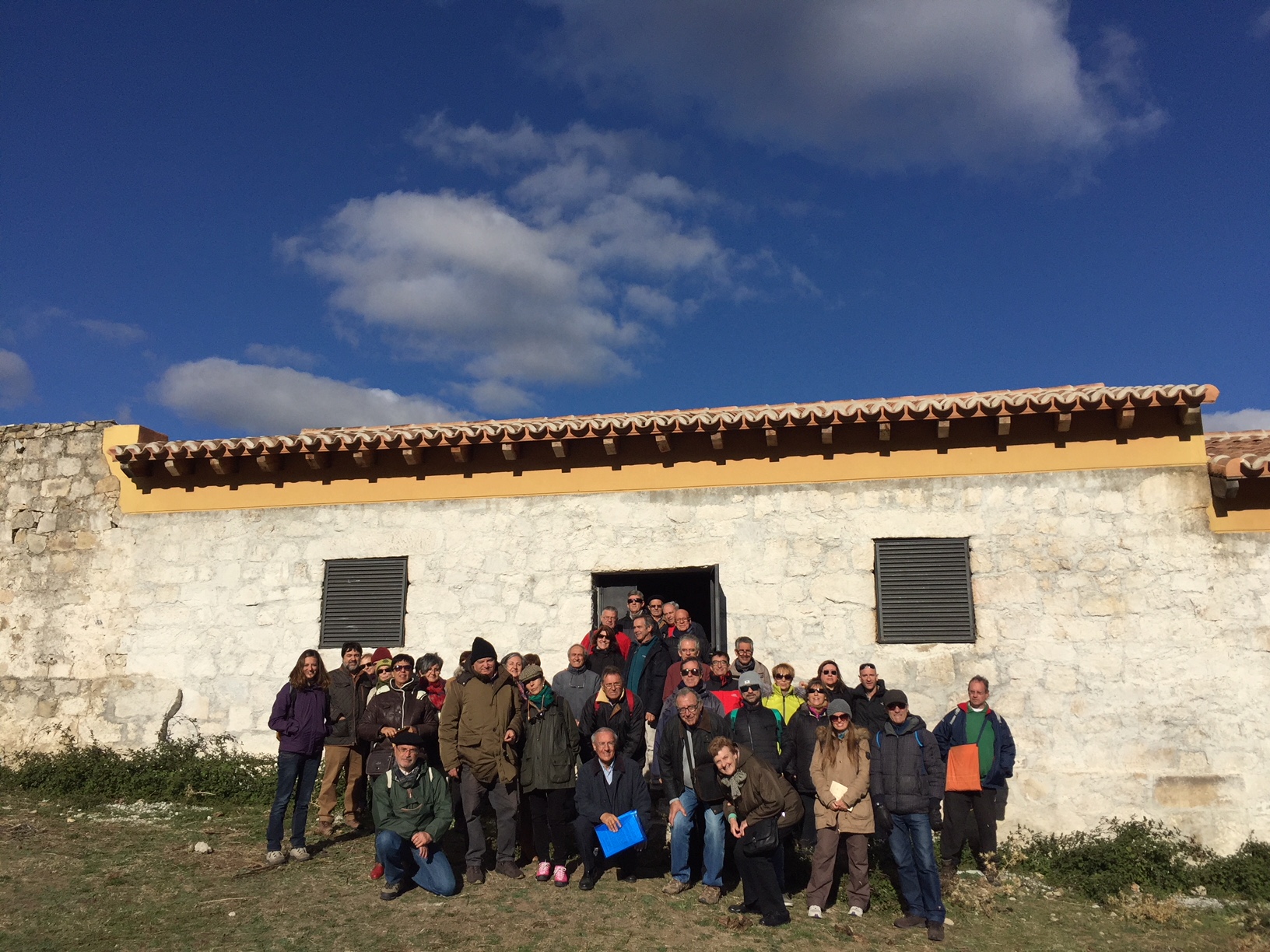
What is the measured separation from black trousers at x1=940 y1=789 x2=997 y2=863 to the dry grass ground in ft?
1.14

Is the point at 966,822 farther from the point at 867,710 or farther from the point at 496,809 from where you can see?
the point at 496,809

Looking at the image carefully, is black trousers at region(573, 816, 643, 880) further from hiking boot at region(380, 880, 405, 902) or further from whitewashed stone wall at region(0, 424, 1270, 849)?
whitewashed stone wall at region(0, 424, 1270, 849)

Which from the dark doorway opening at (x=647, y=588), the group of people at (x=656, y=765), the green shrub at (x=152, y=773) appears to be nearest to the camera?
the group of people at (x=656, y=765)

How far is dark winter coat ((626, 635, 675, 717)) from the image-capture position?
7.48m

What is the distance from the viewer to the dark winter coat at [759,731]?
6645 mm

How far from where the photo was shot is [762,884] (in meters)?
6.02

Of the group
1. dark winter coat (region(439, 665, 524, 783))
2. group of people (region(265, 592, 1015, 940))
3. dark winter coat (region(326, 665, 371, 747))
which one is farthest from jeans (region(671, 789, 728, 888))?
dark winter coat (region(326, 665, 371, 747))

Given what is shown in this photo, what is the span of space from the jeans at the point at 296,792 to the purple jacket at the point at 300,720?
67 mm

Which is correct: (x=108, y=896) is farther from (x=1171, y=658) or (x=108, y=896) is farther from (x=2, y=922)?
(x=1171, y=658)

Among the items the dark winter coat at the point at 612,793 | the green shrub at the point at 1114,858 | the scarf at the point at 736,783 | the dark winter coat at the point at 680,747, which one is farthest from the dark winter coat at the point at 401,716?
the green shrub at the point at 1114,858

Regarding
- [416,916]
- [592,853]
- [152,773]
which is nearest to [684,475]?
[592,853]

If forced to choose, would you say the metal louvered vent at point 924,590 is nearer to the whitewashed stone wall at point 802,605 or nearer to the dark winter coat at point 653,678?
the whitewashed stone wall at point 802,605

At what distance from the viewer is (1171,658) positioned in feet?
25.6

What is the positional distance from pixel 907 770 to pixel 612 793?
214 cm
